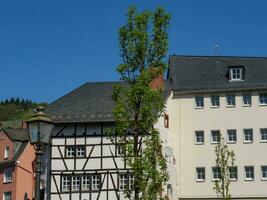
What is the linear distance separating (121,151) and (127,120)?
1.21m

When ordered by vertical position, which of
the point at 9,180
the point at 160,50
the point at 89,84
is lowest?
the point at 9,180

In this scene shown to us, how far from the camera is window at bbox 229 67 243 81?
181 ft

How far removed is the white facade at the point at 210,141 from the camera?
5272 centimetres

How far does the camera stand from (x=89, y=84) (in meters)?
56.0

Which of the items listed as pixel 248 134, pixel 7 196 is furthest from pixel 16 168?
pixel 248 134

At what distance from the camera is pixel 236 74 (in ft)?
181

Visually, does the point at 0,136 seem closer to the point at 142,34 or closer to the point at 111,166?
the point at 111,166

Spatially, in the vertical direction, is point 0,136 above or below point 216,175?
above

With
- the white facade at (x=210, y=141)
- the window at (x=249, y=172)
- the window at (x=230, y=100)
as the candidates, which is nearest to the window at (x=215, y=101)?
the white facade at (x=210, y=141)

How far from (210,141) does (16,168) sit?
16864mm

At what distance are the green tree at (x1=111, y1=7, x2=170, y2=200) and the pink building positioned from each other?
114ft

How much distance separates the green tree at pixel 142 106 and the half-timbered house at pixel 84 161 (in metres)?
25.3

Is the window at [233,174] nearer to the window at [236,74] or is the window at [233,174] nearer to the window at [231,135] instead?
the window at [231,135]

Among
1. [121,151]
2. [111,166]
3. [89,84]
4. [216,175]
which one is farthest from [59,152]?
[121,151]
